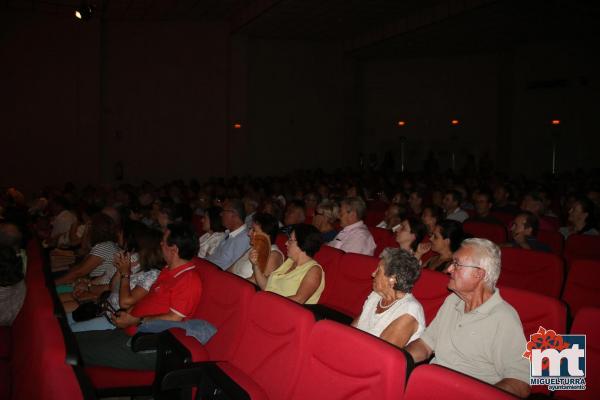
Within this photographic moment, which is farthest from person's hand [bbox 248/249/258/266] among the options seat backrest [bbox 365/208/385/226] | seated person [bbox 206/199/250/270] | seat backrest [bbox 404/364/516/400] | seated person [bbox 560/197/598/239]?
seat backrest [bbox 365/208/385/226]

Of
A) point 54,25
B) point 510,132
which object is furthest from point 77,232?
point 510,132

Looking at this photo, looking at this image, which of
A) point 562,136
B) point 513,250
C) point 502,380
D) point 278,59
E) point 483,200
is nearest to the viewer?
point 502,380

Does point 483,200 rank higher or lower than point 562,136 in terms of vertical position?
lower

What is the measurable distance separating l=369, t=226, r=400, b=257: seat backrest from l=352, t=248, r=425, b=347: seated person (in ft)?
7.34

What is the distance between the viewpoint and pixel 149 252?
3.83 meters

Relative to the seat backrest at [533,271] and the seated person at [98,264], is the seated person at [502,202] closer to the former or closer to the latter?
the seat backrest at [533,271]

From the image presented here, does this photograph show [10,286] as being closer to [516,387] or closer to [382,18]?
[516,387]

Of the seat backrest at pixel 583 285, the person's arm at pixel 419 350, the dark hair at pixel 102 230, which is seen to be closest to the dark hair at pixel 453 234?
the seat backrest at pixel 583 285

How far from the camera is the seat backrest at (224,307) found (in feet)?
9.39

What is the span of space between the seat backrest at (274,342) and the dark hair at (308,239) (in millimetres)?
1193

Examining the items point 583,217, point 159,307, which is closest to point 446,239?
point 159,307

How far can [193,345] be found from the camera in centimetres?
264

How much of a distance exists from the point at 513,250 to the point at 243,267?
2.24 meters

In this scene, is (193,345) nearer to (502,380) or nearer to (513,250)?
(502,380)
